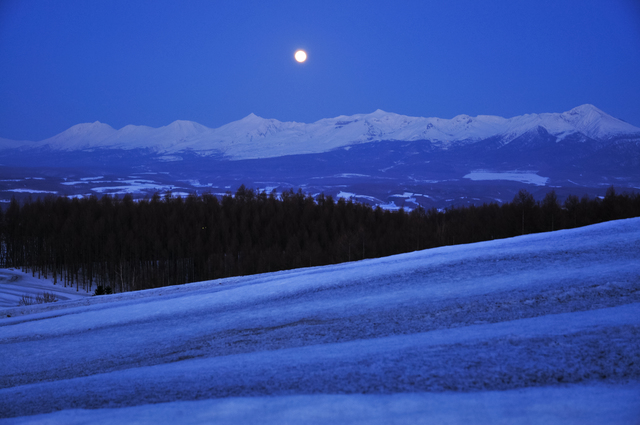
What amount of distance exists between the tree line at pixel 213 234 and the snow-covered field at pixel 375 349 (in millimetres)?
57987

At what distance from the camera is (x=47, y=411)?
7.67m

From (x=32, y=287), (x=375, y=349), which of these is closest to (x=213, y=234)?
(x=32, y=287)

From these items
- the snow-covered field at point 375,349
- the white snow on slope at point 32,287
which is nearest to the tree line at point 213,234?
the white snow on slope at point 32,287

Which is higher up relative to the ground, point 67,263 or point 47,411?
point 47,411

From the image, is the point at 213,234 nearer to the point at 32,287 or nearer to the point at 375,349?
the point at 32,287

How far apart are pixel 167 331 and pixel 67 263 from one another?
245ft

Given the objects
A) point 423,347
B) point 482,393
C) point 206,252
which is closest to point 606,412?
point 482,393

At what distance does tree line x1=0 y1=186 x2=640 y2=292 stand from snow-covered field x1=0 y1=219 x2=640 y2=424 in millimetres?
57987

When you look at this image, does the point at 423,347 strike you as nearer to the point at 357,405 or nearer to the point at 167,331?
the point at 357,405

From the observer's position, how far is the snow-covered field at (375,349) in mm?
6410

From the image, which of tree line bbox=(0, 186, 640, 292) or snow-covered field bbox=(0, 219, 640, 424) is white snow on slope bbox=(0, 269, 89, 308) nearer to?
tree line bbox=(0, 186, 640, 292)

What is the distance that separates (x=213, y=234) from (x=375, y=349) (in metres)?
77.9

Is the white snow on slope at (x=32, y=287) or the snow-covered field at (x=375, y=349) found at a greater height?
the snow-covered field at (x=375, y=349)

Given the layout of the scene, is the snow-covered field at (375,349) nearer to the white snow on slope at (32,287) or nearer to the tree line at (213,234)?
the white snow on slope at (32,287)
